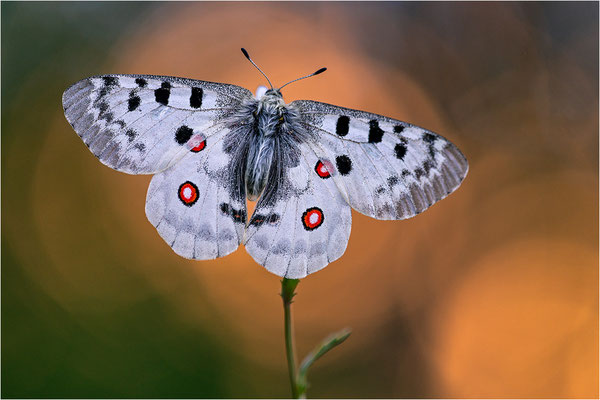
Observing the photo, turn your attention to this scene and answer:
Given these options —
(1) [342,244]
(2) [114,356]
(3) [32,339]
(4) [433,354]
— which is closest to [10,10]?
(3) [32,339]

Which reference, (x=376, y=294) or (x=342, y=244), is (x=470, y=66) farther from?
(x=342, y=244)

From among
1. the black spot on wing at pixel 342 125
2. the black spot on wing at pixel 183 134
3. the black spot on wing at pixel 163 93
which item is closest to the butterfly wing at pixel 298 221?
the black spot on wing at pixel 342 125

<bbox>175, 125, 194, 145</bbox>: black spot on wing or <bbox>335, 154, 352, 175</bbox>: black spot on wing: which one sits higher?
<bbox>175, 125, 194, 145</bbox>: black spot on wing

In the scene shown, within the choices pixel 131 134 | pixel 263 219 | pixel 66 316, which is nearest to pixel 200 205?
pixel 263 219

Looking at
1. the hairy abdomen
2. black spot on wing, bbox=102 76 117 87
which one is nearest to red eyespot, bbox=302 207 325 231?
the hairy abdomen

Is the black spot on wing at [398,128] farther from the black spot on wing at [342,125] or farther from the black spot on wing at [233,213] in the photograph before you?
the black spot on wing at [233,213]

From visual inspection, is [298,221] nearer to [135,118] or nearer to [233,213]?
[233,213]

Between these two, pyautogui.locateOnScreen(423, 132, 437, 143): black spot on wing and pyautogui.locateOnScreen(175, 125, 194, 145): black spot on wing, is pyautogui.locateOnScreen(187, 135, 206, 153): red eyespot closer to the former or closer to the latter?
pyautogui.locateOnScreen(175, 125, 194, 145): black spot on wing
